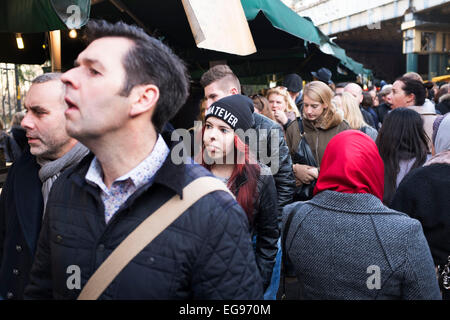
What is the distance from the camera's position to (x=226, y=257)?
148cm

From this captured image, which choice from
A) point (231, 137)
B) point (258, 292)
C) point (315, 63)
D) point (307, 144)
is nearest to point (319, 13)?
point (315, 63)

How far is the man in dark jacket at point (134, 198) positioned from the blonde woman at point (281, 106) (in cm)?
394

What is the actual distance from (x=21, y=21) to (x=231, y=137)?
206cm

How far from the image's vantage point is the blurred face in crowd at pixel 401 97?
5.02m

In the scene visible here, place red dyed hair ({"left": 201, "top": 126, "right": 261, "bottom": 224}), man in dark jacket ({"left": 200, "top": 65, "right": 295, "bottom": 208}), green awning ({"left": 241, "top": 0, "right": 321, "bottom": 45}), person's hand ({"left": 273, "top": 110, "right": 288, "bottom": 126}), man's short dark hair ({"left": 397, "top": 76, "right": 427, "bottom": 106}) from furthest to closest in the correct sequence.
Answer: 1. person's hand ({"left": 273, "top": 110, "right": 288, "bottom": 126})
2. man's short dark hair ({"left": 397, "top": 76, "right": 427, "bottom": 106})
3. green awning ({"left": 241, "top": 0, "right": 321, "bottom": 45})
4. man in dark jacket ({"left": 200, "top": 65, "right": 295, "bottom": 208})
5. red dyed hair ({"left": 201, "top": 126, "right": 261, "bottom": 224})

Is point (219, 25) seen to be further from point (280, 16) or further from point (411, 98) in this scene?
point (411, 98)

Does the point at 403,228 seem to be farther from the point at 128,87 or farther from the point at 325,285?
the point at 128,87

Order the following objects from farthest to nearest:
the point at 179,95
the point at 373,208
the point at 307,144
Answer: the point at 307,144 → the point at 373,208 → the point at 179,95

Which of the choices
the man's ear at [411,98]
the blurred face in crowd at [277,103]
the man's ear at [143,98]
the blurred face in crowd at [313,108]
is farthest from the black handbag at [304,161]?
the man's ear at [143,98]

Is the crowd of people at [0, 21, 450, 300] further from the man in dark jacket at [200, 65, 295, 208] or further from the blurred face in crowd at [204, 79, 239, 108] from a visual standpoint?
the blurred face in crowd at [204, 79, 239, 108]

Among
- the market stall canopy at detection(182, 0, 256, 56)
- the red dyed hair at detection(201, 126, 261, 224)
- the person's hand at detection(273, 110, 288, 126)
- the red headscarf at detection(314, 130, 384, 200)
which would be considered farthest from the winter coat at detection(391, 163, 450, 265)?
the person's hand at detection(273, 110, 288, 126)

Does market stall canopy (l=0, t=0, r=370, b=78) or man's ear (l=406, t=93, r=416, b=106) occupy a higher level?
market stall canopy (l=0, t=0, r=370, b=78)

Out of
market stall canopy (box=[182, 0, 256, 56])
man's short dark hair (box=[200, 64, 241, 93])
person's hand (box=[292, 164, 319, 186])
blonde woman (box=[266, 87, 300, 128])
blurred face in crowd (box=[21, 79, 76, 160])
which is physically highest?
market stall canopy (box=[182, 0, 256, 56])

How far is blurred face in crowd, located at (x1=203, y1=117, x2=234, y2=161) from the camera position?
3.00 meters
